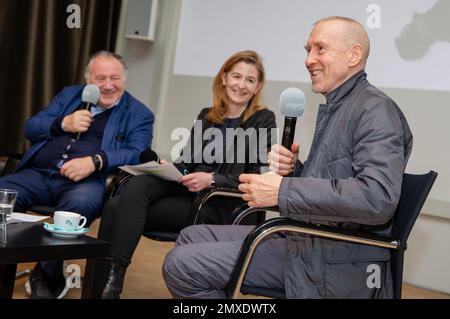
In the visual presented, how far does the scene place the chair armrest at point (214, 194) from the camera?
2.60 meters

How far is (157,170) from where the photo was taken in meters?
2.75

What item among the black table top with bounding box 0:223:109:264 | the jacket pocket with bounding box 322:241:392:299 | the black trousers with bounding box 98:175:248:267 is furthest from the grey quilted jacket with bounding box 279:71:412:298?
the black trousers with bounding box 98:175:248:267

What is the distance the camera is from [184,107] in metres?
4.90

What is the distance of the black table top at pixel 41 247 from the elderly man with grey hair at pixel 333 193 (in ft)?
0.89

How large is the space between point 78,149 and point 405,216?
1.88 meters

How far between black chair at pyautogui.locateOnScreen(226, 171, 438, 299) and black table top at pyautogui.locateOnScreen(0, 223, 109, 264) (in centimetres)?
51

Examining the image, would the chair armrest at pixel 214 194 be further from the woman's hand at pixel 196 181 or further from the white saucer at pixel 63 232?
the white saucer at pixel 63 232

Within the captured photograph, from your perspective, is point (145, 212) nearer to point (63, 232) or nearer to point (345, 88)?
point (63, 232)

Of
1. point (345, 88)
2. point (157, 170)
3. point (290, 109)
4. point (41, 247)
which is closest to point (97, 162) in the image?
point (157, 170)

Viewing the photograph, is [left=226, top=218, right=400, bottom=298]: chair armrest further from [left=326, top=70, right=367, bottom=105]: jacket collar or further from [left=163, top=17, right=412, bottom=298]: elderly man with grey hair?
[left=326, top=70, right=367, bottom=105]: jacket collar

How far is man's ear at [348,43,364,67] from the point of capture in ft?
6.36

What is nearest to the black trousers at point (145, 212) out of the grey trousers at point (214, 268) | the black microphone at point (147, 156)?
the black microphone at point (147, 156)
